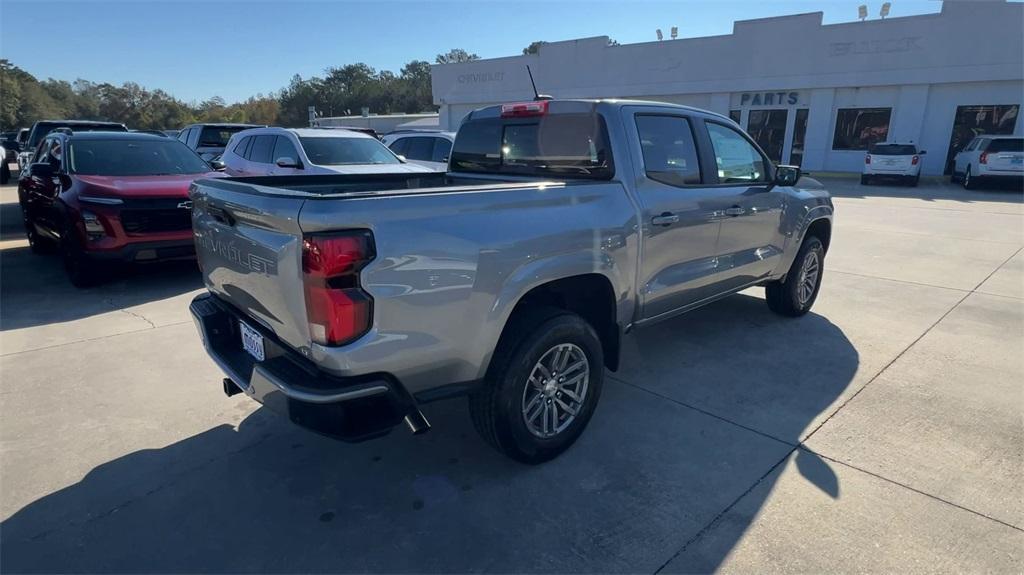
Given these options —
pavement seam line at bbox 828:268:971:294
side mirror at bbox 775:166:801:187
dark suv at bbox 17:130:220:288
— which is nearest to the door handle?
side mirror at bbox 775:166:801:187

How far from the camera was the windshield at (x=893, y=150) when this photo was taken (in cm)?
1845

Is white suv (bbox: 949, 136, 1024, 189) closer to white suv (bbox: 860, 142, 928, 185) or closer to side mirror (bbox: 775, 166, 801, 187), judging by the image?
white suv (bbox: 860, 142, 928, 185)

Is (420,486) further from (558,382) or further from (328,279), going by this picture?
(328,279)

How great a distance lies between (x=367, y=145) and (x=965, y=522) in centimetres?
914

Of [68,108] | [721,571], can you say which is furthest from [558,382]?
[68,108]

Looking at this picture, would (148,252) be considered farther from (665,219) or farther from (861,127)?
(861,127)

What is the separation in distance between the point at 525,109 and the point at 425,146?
877 centimetres

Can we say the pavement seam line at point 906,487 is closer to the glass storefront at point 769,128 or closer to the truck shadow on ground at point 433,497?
the truck shadow on ground at point 433,497

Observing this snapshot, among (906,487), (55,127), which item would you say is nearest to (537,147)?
(906,487)

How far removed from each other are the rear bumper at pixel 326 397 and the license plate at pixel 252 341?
8 centimetres

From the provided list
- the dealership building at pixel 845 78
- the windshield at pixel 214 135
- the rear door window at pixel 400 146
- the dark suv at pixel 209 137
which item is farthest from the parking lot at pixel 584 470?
the dealership building at pixel 845 78

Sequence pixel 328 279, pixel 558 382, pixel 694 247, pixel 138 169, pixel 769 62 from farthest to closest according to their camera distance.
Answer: pixel 769 62 → pixel 138 169 → pixel 694 247 → pixel 558 382 → pixel 328 279

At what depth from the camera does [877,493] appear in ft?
9.47

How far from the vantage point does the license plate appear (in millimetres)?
2736
